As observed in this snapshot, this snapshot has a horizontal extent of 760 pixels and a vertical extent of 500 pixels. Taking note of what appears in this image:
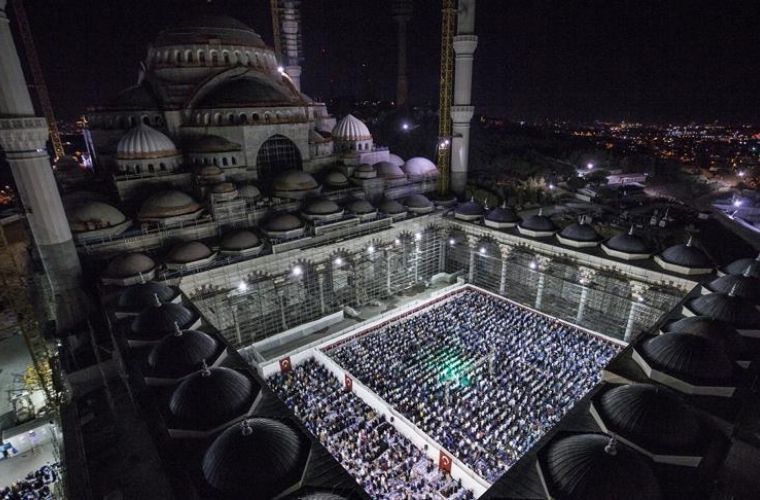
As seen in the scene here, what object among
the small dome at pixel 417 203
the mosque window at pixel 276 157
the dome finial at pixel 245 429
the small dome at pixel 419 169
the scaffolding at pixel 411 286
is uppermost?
the mosque window at pixel 276 157

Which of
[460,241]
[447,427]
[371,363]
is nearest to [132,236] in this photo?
[371,363]

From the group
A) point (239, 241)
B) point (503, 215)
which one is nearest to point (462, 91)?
point (503, 215)

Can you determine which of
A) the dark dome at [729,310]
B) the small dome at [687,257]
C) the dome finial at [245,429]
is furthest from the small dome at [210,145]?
the dark dome at [729,310]

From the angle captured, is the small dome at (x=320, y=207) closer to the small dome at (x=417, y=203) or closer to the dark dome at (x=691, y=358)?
the small dome at (x=417, y=203)

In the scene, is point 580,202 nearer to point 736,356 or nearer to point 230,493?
point 736,356

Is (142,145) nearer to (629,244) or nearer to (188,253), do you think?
(188,253)

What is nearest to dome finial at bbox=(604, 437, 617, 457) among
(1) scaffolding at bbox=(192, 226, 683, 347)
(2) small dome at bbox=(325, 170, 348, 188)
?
(1) scaffolding at bbox=(192, 226, 683, 347)
